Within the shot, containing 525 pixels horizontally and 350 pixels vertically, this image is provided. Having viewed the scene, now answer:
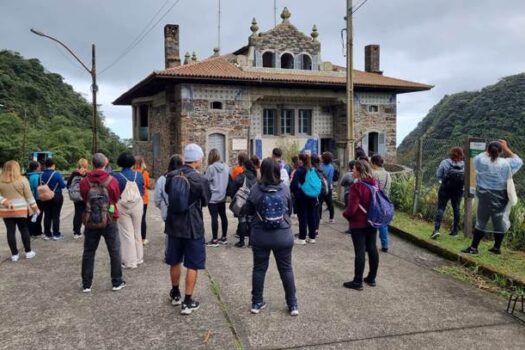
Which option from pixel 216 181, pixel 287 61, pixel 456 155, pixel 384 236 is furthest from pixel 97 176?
pixel 287 61

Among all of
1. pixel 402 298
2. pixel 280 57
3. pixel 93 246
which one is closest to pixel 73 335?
pixel 93 246

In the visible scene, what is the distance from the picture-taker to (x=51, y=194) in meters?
7.77

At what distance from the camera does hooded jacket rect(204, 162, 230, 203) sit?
7465mm

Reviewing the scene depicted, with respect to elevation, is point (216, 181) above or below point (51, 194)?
above

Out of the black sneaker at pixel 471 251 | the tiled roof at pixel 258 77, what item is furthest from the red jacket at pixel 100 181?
the tiled roof at pixel 258 77

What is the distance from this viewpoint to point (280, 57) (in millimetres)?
21625

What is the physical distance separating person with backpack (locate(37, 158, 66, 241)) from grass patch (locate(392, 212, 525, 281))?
6394 millimetres

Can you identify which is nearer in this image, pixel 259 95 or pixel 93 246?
pixel 93 246

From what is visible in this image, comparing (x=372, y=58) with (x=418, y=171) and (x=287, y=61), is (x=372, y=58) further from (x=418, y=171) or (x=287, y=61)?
(x=418, y=171)

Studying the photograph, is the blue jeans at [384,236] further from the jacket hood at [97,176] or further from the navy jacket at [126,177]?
the jacket hood at [97,176]

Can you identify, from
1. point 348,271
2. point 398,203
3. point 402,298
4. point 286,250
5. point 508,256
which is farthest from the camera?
point 398,203

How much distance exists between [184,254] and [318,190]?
3376 mm

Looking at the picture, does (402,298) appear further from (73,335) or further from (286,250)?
(73,335)

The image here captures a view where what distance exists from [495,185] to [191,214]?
4501mm
